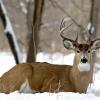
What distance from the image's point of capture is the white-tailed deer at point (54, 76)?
30.4 feet

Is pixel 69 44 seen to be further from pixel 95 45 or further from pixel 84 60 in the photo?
pixel 84 60

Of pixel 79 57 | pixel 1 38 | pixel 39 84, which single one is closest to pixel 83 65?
pixel 79 57

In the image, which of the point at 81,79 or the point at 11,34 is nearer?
the point at 81,79

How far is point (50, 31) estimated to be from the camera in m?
35.2

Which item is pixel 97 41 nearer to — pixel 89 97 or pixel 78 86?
pixel 78 86

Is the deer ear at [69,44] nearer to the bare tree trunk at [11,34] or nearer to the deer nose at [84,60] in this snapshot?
the deer nose at [84,60]

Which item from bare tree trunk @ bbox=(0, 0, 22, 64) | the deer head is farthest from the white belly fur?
bare tree trunk @ bbox=(0, 0, 22, 64)

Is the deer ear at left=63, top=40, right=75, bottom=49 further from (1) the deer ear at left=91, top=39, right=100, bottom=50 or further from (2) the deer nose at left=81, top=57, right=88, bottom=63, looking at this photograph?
(2) the deer nose at left=81, top=57, right=88, bottom=63

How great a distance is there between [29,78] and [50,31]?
25.8m

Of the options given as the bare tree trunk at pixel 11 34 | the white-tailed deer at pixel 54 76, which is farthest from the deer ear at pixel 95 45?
the bare tree trunk at pixel 11 34

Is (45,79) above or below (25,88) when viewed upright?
above

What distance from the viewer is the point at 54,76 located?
9.52 meters

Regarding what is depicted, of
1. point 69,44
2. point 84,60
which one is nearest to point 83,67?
point 84,60

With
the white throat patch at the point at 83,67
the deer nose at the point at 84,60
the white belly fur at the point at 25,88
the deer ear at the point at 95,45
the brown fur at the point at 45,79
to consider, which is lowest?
the white belly fur at the point at 25,88
